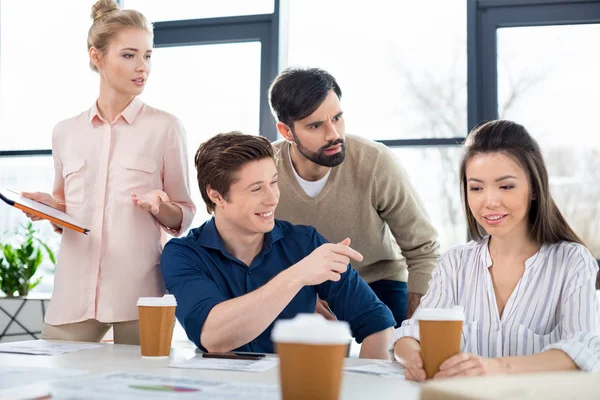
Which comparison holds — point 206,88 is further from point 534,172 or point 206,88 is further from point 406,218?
point 534,172

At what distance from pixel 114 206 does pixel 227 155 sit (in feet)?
1.65

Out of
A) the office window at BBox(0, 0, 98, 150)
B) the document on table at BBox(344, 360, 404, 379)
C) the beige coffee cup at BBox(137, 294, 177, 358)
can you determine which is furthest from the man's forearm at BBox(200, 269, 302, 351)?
the office window at BBox(0, 0, 98, 150)

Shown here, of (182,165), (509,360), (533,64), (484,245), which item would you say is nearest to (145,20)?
(182,165)

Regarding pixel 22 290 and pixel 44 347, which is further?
pixel 22 290

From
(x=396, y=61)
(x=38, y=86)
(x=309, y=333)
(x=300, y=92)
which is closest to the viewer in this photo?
(x=309, y=333)

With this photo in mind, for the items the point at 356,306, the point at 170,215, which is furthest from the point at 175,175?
the point at 356,306

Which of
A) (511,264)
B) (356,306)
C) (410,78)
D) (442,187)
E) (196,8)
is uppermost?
(196,8)

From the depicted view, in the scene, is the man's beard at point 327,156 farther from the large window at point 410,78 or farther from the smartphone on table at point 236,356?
the large window at point 410,78

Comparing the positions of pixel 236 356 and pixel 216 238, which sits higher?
pixel 216 238

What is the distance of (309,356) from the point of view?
33.6 inches

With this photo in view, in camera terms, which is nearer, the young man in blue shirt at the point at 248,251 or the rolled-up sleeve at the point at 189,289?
the rolled-up sleeve at the point at 189,289

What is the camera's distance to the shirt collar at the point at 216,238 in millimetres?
1899

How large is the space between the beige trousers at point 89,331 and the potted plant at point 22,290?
1659 mm

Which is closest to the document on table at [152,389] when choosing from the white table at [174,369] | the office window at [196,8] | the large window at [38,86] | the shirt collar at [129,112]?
the white table at [174,369]
